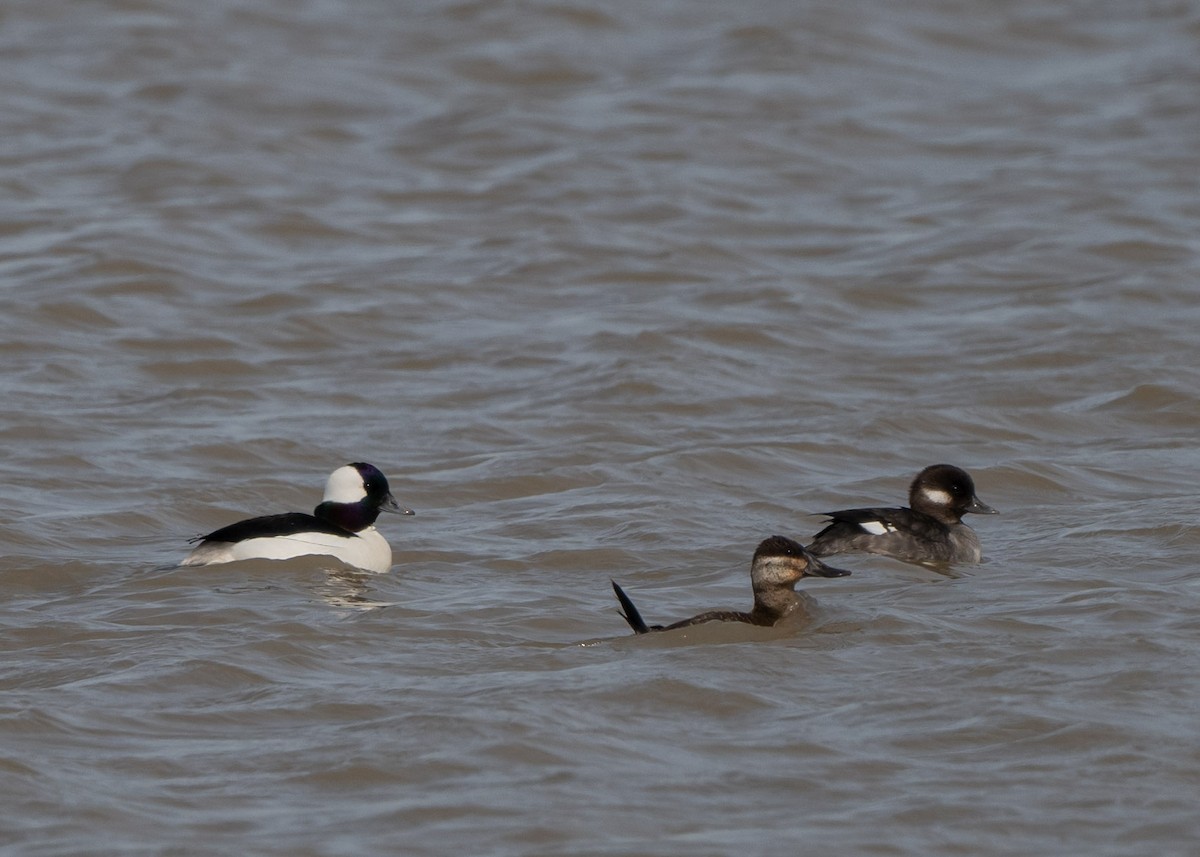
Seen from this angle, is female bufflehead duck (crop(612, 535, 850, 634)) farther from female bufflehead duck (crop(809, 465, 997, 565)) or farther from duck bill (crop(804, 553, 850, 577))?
female bufflehead duck (crop(809, 465, 997, 565))

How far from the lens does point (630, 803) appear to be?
6.24m

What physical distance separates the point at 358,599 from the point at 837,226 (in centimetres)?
914

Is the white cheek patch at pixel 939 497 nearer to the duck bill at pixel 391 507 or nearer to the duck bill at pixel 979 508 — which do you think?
the duck bill at pixel 979 508

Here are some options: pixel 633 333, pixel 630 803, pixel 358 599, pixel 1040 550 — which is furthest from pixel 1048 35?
pixel 630 803

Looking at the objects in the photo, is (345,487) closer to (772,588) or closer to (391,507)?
(391,507)

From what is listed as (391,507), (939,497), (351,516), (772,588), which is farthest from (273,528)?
(939,497)

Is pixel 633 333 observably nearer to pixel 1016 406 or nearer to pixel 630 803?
pixel 1016 406

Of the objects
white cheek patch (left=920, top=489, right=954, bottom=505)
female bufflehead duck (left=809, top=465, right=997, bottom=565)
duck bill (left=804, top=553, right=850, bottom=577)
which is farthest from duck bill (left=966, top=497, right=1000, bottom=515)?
duck bill (left=804, top=553, right=850, bottom=577)

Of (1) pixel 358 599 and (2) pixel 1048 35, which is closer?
(1) pixel 358 599

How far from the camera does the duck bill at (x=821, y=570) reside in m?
8.42

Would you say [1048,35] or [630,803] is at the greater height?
[1048,35]

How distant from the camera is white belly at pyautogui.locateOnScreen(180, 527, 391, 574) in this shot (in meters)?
9.24

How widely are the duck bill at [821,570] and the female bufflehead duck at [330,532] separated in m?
2.13

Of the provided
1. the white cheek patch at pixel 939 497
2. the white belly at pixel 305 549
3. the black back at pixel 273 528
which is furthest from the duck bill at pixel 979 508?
the black back at pixel 273 528
